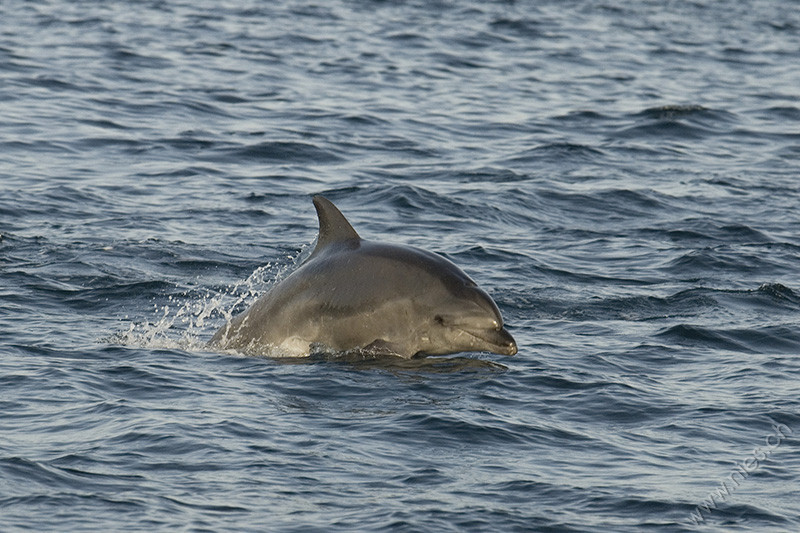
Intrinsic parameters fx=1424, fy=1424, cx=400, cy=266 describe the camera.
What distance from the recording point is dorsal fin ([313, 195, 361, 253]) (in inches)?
515

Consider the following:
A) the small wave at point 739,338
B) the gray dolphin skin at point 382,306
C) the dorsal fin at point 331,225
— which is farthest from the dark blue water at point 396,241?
the dorsal fin at point 331,225

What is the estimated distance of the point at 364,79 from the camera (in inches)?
1227

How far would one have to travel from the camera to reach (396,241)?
61.0ft

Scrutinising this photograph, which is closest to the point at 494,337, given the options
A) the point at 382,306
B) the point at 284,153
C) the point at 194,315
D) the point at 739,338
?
the point at 382,306

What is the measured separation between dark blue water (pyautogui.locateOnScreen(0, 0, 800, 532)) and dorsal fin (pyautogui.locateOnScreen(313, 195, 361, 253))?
1.14 metres

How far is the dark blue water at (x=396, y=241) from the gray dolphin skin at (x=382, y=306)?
25cm

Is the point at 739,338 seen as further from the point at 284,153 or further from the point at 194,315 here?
the point at 284,153

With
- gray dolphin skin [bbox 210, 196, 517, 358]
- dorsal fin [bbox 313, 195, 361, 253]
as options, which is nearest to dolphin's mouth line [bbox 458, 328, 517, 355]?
gray dolphin skin [bbox 210, 196, 517, 358]

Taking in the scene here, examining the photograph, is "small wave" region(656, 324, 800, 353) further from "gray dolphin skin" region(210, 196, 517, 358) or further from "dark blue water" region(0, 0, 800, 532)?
"gray dolphin skin" region(210, 196, 517, 358)

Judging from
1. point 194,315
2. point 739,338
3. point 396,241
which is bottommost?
point 396,241

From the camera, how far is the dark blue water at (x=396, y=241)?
397 inches

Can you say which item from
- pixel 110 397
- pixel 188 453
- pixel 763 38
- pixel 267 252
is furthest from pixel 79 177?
pixel 763 38

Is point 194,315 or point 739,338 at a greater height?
point 739,338

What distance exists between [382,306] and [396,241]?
5.80 meters
